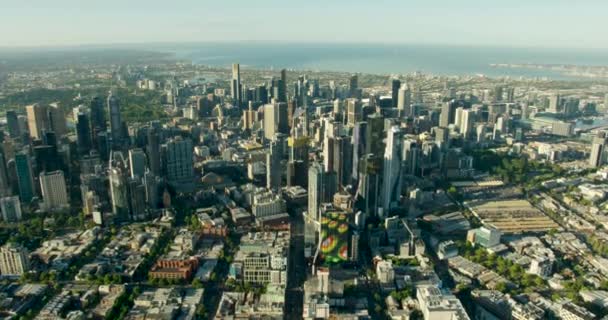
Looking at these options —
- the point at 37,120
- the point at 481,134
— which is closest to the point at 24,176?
the point at 37,120

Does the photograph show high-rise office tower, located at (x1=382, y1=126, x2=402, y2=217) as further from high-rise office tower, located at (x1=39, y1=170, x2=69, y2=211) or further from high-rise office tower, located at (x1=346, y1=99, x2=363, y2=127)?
high-rise office tower, located at (x1=39, y1=170, x2=69, y2=211)

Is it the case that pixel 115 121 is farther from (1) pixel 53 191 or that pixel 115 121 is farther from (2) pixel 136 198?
(2) pixel 136 198

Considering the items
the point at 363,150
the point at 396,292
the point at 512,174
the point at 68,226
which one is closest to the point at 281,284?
Answer: the point at 396,292

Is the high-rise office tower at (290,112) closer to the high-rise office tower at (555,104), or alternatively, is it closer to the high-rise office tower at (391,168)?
the high-rise office tower at (391,168)

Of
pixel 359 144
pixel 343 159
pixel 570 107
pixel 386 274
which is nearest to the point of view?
pixel 386 274

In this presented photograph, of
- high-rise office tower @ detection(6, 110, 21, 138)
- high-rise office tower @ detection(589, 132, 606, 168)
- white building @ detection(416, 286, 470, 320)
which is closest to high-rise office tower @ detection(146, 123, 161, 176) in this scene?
high-rise office tower @ detection(6, 110, 21, 138)

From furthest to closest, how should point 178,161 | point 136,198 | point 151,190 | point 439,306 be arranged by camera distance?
point 178,161
point 151,190
point 136,198
point 439,306
